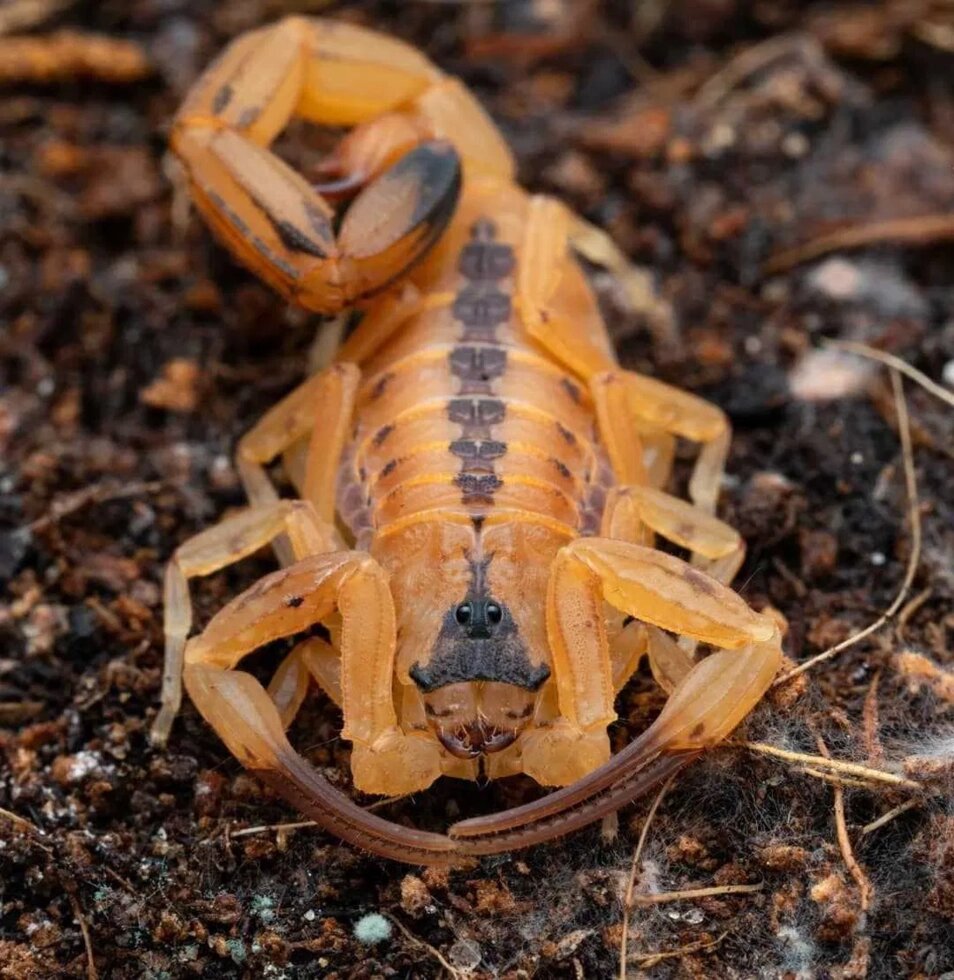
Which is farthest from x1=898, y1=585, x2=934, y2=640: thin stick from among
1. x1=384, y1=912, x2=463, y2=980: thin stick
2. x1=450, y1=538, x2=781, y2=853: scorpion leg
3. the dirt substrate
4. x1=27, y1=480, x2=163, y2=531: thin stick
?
x1=27, y1=480, x2=163, y2=531: thin stick

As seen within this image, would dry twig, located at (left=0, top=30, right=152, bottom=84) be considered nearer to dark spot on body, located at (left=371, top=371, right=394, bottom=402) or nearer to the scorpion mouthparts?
dark spot on body, located at (left=371, top=371, right=394, bottom=402)

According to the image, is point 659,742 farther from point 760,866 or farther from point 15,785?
point 15,785


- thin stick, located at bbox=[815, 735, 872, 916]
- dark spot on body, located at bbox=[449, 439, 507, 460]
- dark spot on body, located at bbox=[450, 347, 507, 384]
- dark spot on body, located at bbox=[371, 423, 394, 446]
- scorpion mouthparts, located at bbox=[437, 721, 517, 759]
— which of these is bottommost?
thin stick, located at bbox=[815, 735, 872, 916]

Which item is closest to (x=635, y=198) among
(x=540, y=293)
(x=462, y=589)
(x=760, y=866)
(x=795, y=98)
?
(x=795, y=98)

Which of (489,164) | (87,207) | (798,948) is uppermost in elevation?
(489,164)

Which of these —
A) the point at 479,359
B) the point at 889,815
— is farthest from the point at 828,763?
the point at 479,359

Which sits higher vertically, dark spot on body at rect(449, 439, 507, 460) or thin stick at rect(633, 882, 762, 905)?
dark spot on body at rect(449, 439, 507, 460)
